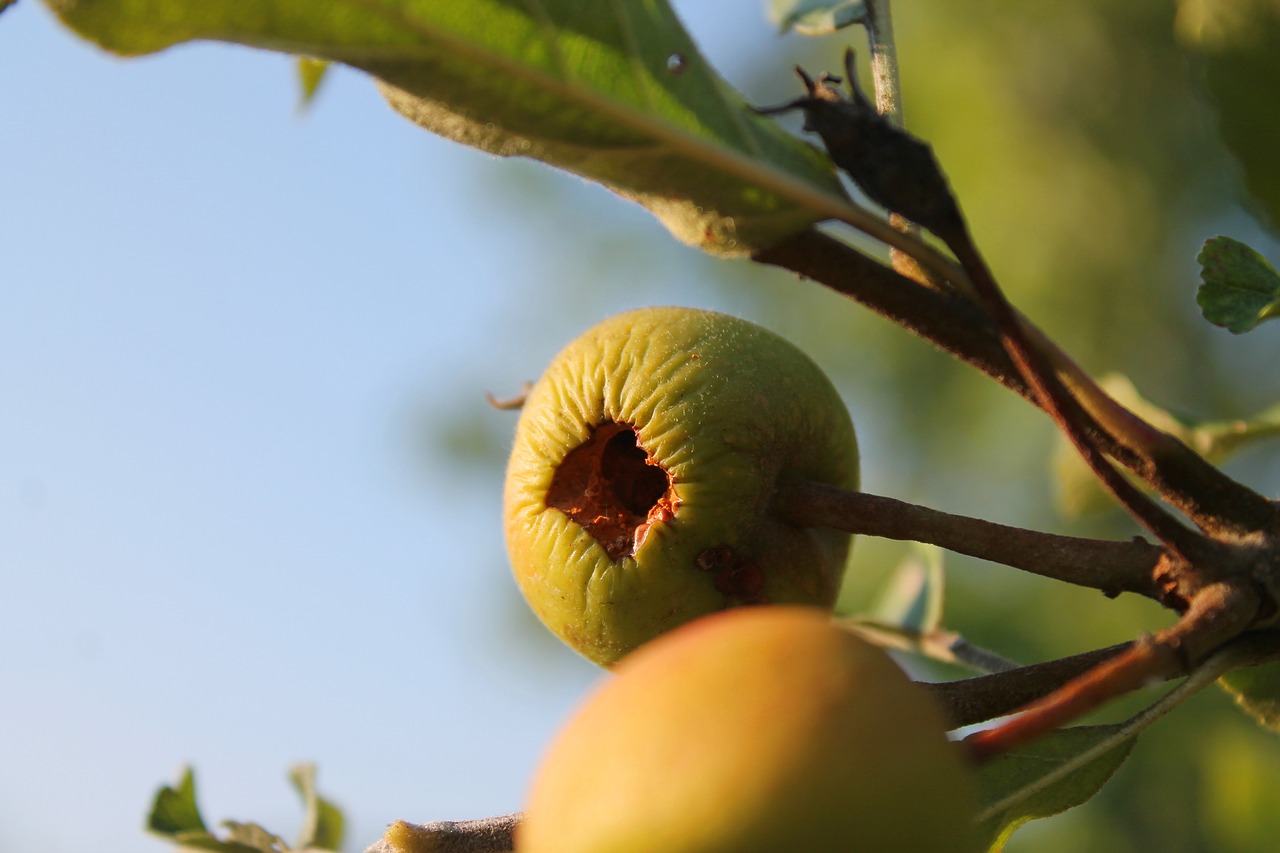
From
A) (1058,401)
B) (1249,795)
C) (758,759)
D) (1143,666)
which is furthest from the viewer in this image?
(1249,795)

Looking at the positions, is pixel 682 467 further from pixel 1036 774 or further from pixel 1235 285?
pixel 1235 285

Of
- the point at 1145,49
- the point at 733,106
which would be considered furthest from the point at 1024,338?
the point at 1145,49

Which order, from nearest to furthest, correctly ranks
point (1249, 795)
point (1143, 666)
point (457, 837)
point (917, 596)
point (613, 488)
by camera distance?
point (1143, 666)
point (457, 837)
point (613, 488)
point (917, 596)
point (1249, 795)

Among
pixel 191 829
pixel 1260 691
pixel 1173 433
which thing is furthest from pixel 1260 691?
pixel 191 829

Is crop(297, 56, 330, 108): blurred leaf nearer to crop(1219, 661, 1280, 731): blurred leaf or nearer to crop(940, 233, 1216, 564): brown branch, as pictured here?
crop(940, 233, 1216, 564): brown branch

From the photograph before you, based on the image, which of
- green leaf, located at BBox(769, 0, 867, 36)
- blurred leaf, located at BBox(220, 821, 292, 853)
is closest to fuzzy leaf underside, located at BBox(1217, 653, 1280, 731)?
green leaf, located at BBox(769, 0, 867, 36)

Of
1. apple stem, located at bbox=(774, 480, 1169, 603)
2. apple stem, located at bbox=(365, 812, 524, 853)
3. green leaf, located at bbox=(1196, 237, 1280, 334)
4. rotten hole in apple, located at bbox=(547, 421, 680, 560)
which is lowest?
apple stem, located at bbox=(365, 812, 524, 853)

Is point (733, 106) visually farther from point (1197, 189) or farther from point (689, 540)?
point (1197, 189)
